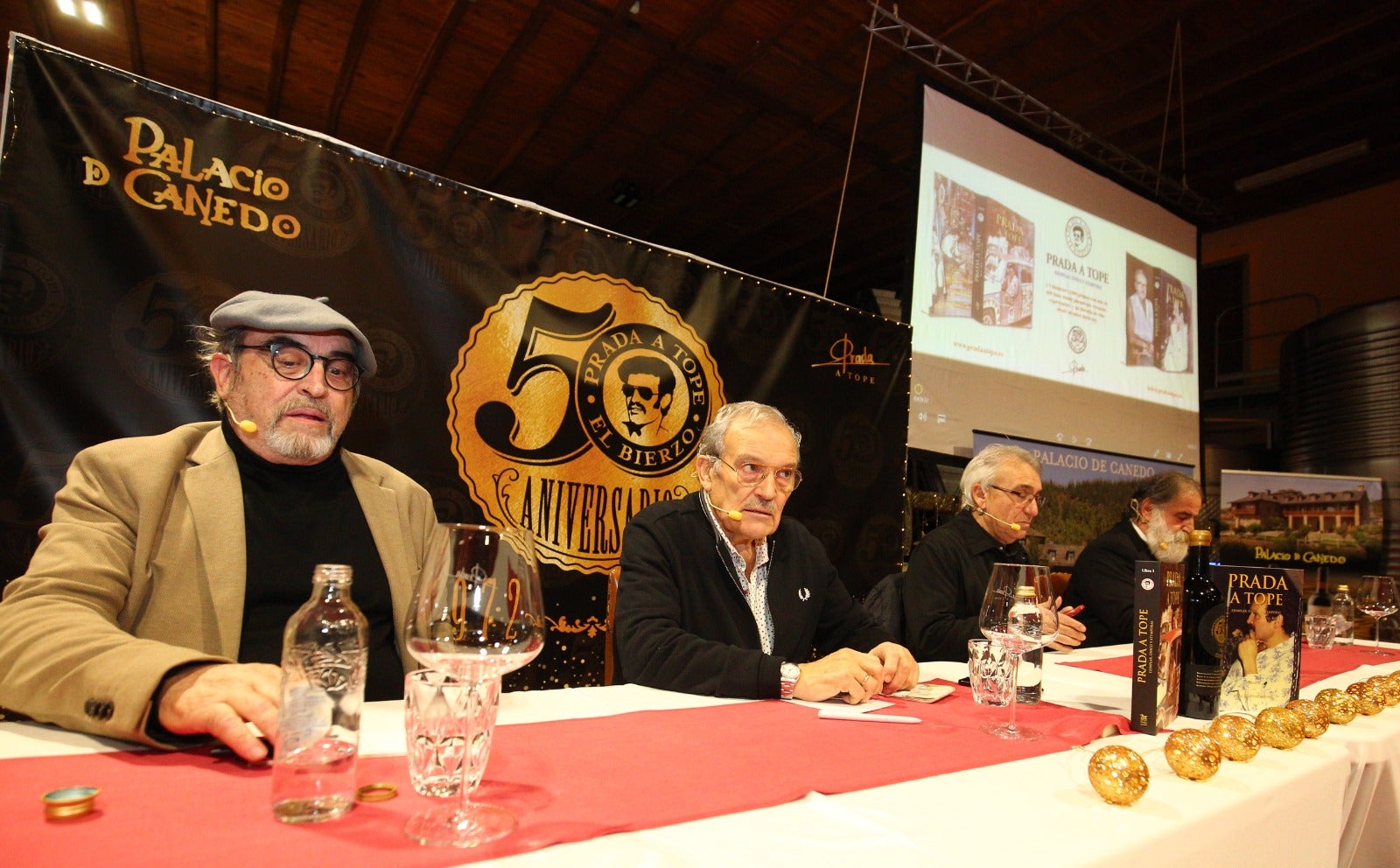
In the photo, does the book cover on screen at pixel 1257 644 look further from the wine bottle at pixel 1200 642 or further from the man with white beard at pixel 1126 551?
the man with white beard at pixel 1126 551

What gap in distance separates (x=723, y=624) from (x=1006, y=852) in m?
1.14

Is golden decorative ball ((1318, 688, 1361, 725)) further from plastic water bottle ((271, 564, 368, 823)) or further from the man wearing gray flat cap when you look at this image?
the man wearing gray flat cap

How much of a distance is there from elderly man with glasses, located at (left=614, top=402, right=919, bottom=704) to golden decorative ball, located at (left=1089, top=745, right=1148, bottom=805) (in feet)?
2.10

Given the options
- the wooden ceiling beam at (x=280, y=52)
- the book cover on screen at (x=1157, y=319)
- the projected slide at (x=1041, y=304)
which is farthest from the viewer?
the book cover on screen at (x=1157, y=319)

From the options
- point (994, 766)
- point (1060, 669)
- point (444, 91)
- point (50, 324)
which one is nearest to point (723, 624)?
point (1060, 669)

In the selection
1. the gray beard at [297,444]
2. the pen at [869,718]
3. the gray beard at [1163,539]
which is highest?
the gray beard at [297,444]

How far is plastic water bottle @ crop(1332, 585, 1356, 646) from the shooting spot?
2.61 m

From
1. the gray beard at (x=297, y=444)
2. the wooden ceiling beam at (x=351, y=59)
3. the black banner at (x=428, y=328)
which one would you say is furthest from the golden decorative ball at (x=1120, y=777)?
the wooden ceiling beam at (x=351, y=59)

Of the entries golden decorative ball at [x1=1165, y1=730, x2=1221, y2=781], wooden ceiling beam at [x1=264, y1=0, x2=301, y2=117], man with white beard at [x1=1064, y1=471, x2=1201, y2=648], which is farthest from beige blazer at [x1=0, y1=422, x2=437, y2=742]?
wooden ceiling beam at [x1=264, y1=0, x2=301, y2=117]

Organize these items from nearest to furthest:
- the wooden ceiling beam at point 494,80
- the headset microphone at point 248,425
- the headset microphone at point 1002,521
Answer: the headset microphone at point 248,425
the headset microphone at point 1002,521
the wooden ceiling beam at point 494,80

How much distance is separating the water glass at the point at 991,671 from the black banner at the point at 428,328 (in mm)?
1558

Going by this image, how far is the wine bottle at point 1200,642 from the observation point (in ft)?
4.29

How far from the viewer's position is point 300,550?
5.15ft

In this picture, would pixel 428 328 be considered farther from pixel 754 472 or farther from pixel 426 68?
pixel 426 68
